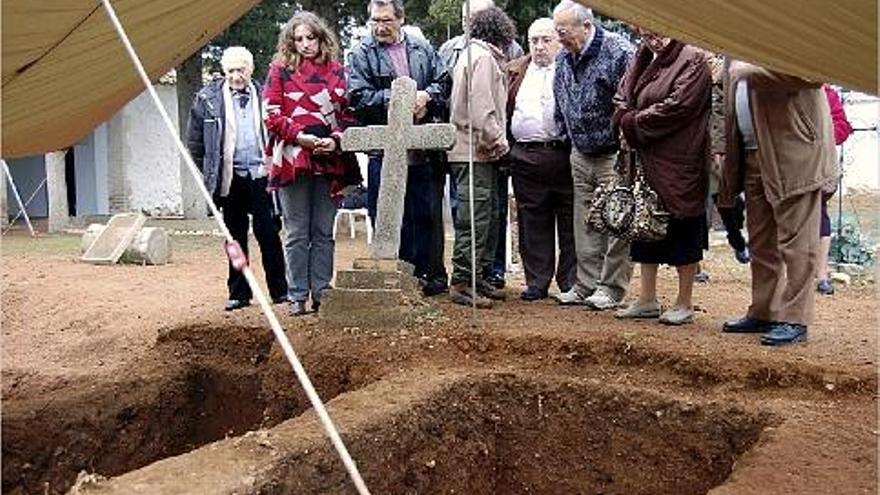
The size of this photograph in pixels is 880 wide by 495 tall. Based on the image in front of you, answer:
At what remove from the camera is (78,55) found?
16.7 feet

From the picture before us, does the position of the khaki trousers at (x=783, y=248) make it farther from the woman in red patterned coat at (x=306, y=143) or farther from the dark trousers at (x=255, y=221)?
the dark trousers at (x=255, y=221)

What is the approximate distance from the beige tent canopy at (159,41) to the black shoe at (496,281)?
8.42ft

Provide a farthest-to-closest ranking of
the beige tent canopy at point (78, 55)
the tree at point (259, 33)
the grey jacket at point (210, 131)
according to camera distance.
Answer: the tree at point (259, 33) < the grey jacket at point (210, 131) < the beige tent canopy at point (78, 55)

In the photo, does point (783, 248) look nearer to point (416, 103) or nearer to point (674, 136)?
point (674, 136)

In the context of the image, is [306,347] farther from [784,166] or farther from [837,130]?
[837,130]

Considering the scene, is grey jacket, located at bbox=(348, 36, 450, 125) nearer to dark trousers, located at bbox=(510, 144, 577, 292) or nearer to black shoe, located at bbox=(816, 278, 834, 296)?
dark trousers, located at bbox=(510, 144, 577, 292)

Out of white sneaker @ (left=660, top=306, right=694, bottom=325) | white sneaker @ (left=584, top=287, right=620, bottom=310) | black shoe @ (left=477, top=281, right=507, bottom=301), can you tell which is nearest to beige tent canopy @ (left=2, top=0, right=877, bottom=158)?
white sneaker @ (left=660, top=306, right=694, bottom=325)

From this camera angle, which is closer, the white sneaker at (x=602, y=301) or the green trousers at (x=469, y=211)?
the white sneaker at (x=602, y=301)

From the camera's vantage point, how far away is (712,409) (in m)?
4.47

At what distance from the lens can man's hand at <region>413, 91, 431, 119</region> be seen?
6459mm

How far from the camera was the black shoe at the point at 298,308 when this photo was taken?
250 inches

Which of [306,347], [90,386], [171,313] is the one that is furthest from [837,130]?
[90,386]

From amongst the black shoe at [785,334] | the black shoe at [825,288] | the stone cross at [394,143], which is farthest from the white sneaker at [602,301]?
the black shoe at [825,288]

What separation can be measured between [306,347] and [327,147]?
139cm
